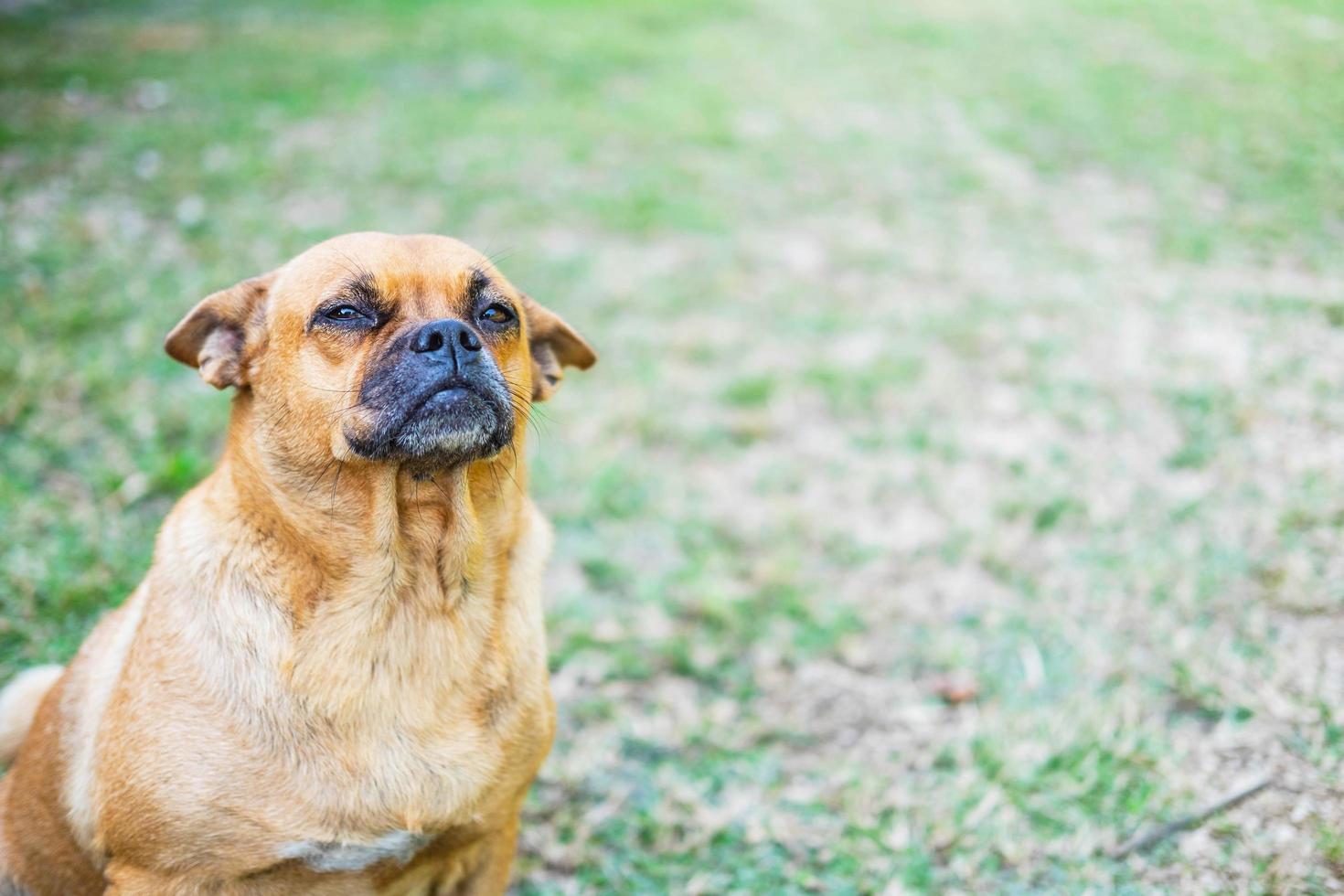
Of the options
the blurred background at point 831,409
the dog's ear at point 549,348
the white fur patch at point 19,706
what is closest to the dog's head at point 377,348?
the dog's ear at point 549,348

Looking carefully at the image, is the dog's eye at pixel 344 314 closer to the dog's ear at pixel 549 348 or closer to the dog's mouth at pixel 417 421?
the dog's mouth at pixel 417 421

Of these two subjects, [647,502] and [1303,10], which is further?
[1303,10]

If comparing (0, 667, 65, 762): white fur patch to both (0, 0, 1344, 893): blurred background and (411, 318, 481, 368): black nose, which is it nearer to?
(0, 0, 1344, 893): blurred background

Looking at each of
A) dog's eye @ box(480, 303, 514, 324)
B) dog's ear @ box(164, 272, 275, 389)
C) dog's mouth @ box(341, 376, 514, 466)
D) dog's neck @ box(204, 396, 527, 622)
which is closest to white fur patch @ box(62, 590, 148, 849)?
dog's neck @ box(204, 396, 527, 622)

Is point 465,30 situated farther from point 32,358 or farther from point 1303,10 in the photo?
point 1303,10

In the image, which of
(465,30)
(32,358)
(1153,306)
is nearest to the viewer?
(32,358)

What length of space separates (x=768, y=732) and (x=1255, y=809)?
1553 mm

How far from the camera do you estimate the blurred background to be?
330 cm

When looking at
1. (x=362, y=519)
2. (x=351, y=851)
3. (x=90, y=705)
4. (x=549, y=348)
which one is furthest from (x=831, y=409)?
(x=90, y=705)

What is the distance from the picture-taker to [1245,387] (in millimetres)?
5301

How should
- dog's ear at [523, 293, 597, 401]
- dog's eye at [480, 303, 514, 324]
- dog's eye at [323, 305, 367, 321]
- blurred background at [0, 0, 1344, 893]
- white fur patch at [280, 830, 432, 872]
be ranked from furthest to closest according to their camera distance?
blurred background at [0, 0, 1344, 893], dog's ear at [523, 293, 597, 401], dog's eye at [480, 303, 514, 324], dog's eye at [323, 305, 367, 321], white fur patch at [280, 830, 432, 872]

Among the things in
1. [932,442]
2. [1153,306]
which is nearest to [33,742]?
[932,442]

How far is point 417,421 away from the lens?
7.49 ft

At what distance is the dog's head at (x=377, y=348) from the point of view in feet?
7.54
